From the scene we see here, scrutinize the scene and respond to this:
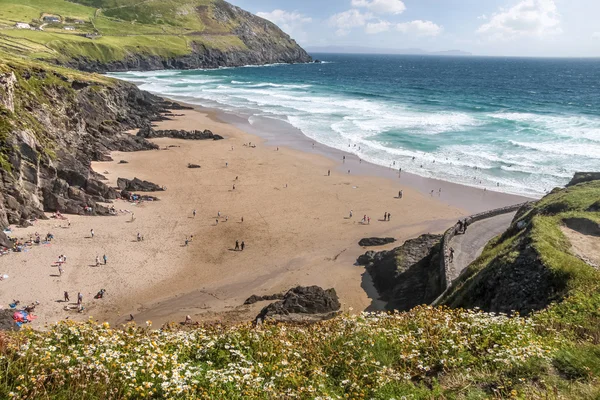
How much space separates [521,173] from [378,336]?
4254 cm

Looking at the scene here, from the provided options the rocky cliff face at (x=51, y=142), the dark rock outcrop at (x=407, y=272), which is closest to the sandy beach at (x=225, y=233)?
the dark rock outcrop at (x=407, y=272)

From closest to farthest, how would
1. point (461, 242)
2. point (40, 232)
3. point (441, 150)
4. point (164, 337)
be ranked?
point (164, 337)
point (461, 242)
point (40, 232)
point (441, 150)

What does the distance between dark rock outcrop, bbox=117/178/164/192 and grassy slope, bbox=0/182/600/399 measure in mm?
31776

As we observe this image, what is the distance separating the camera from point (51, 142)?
3578 cm

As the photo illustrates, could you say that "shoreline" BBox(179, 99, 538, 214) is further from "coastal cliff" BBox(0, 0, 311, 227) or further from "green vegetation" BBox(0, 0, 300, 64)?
"green vegetation" BBox(0, 0, 300, 64)

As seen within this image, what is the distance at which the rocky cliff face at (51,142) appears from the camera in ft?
96.1

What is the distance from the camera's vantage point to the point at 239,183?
4138 centimetres

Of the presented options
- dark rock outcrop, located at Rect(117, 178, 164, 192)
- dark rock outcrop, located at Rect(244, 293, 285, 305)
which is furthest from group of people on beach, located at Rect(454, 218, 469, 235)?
dark rock outcrop, located at Rect(117, 178, 164, 192)

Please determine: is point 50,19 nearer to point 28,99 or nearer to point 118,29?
point 118,29

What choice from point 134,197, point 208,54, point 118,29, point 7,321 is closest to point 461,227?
point 7,321

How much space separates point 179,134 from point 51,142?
73.1 ft

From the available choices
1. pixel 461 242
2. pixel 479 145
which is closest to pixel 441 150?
pixel 479 145

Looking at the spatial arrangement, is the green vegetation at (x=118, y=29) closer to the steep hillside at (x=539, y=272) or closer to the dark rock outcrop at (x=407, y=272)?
the dark rock outcrop at (x=407, y=272)

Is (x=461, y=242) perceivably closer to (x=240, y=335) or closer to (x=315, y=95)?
(x=240, y=335)
